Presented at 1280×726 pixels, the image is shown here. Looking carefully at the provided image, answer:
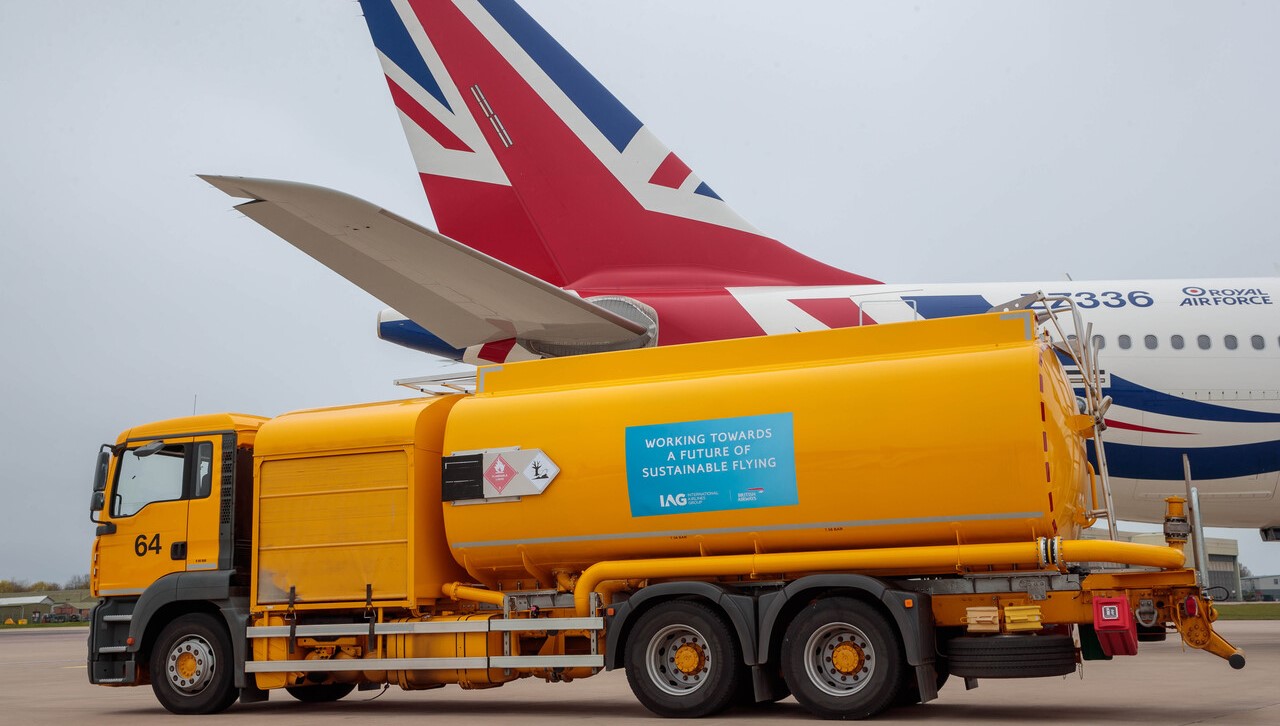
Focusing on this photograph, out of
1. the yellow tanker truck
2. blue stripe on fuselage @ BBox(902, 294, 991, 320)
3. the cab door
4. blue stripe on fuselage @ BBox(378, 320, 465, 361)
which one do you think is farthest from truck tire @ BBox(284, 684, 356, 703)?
blue stripe on fuselage @ BBox(902, 294, 991, 320)

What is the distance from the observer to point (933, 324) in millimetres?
10367

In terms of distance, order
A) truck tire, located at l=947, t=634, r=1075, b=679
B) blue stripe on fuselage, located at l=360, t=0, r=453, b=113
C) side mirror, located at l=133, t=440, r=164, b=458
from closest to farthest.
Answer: truck tire, located at l=947, t=634, r=1075, b=679
side mirror, located at l=133, t=440, r=164, b=458
blue stripe on fuselage, located at l=360, t=0, r=453, b=113

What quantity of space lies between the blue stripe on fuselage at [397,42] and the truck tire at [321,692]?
9.22 meters

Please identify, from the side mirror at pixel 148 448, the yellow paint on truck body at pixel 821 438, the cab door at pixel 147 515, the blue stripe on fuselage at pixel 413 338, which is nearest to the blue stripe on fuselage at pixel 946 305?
the yellow paint on truck body at pixel 821 438

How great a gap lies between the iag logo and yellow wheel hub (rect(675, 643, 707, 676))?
4.06 feet

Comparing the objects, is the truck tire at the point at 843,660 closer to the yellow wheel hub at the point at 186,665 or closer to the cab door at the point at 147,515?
the yellow wheel hub at the point at 186,665

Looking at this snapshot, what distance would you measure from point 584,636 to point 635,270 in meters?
7.93

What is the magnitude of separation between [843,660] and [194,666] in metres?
6.90

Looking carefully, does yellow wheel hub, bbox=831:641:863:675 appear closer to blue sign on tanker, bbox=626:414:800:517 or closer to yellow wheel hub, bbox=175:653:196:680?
blue sign on tanker, bbox=626:414:800:517

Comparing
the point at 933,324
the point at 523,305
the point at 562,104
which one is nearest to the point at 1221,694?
the point at 933,324

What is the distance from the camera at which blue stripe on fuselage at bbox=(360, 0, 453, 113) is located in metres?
18.7

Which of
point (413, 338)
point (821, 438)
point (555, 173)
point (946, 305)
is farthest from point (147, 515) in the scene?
point (946, 305)

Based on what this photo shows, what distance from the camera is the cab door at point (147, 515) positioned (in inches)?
504

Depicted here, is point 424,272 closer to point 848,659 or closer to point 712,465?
point 712,465
